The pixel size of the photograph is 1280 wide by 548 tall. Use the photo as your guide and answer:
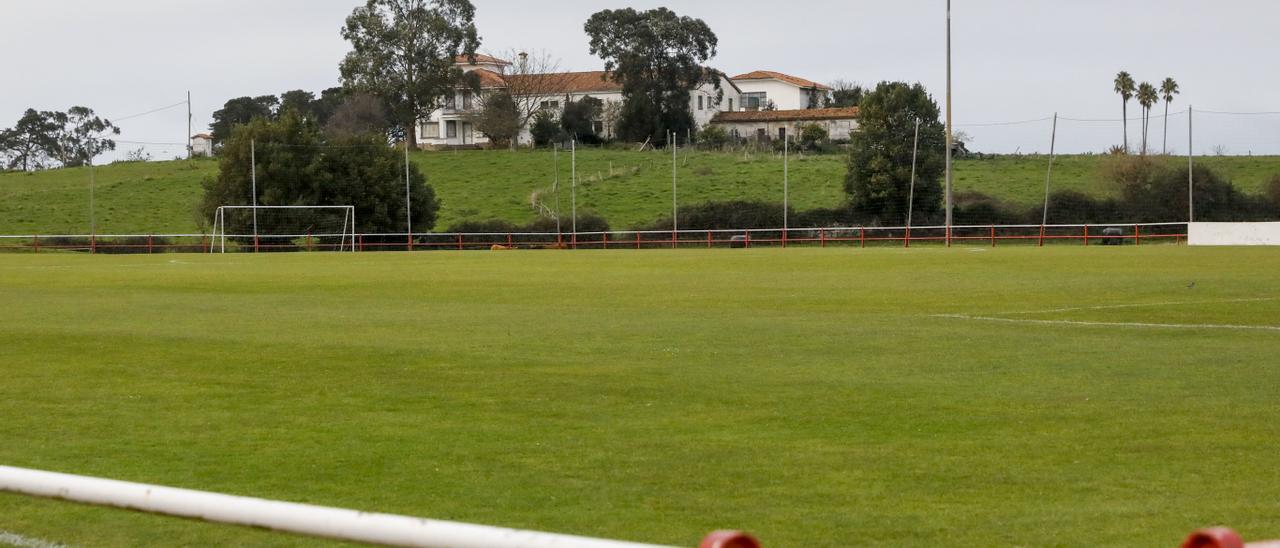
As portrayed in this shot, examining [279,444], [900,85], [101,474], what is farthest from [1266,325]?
[900,85]

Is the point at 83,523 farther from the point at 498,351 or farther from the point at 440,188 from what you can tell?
the point at 440,188

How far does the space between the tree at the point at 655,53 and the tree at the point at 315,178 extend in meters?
41.1

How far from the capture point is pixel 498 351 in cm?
1343

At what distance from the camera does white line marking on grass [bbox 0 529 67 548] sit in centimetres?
572

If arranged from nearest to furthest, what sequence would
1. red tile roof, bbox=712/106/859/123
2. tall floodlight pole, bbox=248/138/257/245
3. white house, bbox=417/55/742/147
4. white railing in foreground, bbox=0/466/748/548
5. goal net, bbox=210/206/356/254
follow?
white railing in foreground, bbox=0/466/748/548 < tall floodlight pole, bbox=248/138/257/245 < goal net, bbox=210/206/356/254 < white house, bbox=417/55/742/147 < red tile roof, bbox=712/106/859/123

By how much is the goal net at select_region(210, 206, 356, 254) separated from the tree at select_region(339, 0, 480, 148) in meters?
36.5

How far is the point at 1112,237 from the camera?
51.4 m

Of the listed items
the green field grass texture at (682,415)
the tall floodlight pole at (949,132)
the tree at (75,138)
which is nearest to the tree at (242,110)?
the tree at (75,138)

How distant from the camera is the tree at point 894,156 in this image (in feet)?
Answer: 202

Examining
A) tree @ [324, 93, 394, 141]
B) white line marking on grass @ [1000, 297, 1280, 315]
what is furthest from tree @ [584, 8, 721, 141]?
white line marking on grass @ [1000, 297, 1280, 315]

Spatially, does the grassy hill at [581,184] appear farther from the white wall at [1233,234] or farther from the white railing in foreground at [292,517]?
the white railing in foreground at [292,517]

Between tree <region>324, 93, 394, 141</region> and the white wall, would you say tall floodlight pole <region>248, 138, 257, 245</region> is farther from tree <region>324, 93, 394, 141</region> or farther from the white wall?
tree <region>324, 93, 394, 141</region>

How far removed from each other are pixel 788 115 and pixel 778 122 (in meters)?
1.15

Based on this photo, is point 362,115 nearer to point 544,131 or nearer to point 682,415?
point 544,131
